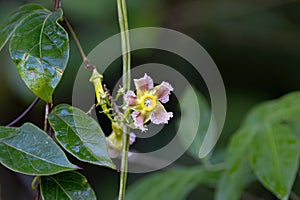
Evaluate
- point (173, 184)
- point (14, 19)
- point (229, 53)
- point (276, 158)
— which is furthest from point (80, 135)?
point (229, 53)

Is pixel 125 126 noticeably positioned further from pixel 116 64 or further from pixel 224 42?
pixel 224 42

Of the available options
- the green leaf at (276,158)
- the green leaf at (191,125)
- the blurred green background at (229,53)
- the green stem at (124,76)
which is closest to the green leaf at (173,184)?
the green leaf at (191,125)

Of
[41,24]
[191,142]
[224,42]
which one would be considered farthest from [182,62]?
[41,24]

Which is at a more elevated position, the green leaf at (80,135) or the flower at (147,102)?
the flower at (147,102)

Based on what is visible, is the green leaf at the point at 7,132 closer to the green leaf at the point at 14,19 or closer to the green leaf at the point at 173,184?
the green leaf at the point at 14,19

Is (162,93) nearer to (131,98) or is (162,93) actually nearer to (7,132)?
(131,98)
